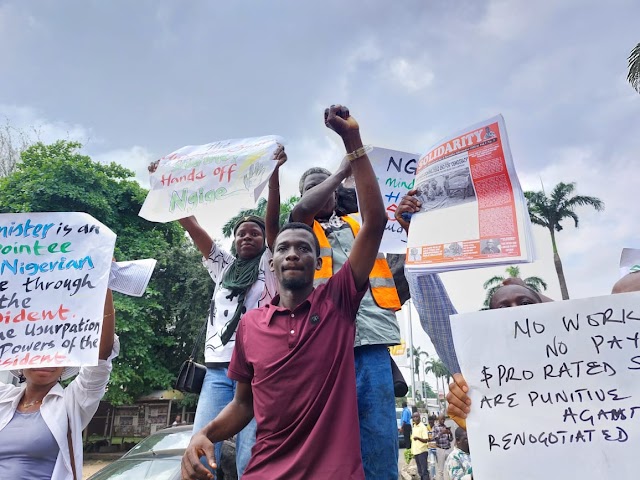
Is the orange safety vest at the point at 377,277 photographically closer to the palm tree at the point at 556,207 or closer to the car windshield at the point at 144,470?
the car windshield at the point at 144,470

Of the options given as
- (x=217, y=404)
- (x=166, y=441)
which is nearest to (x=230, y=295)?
(x=217, y=404)

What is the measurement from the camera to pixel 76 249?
113 inches

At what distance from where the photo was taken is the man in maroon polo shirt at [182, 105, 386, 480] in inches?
69.4

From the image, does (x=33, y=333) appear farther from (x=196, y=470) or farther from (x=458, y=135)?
(x=458, y=135)

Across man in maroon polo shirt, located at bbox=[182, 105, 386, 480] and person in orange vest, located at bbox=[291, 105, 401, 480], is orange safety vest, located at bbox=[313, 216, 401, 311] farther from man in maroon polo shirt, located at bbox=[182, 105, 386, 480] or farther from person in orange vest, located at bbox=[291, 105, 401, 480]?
man in maroon polo shirt, located at bbox=[182, 105, 386, 480]

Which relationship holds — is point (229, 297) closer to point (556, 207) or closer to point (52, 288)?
point (52, 288)

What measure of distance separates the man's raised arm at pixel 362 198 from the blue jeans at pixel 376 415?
46 cm

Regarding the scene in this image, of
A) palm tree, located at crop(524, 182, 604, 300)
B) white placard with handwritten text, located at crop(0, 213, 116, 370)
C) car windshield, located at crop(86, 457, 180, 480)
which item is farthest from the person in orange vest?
palm tree, located at crop(524, 182, 604, 300)

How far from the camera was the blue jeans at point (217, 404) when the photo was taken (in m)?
2.55

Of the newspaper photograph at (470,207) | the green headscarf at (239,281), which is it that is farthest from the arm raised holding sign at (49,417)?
the newspaper photograph at (470,207)

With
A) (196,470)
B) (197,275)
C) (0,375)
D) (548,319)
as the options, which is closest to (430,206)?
(548,319)

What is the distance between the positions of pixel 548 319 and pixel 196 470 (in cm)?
142

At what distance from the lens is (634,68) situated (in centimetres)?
1458

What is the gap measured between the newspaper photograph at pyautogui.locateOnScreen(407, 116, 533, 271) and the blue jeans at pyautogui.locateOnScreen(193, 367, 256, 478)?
52.3 inches
